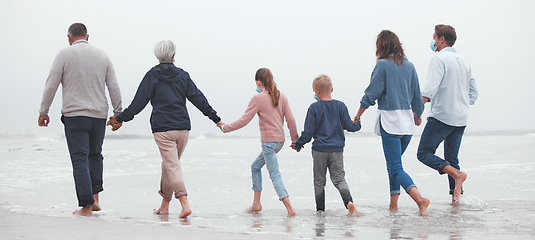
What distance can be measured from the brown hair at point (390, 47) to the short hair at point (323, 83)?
0.67 metres

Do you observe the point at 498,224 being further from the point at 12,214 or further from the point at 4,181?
the point at 4,181

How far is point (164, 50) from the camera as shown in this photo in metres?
5.75

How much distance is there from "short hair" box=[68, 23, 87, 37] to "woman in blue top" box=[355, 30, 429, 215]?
10.0 feet

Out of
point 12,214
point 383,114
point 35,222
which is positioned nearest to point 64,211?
point 12,214

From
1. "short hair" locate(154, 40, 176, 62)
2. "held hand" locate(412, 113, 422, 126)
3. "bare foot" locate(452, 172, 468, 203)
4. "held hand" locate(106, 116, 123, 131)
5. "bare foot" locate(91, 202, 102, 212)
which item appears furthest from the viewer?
"bare foot" locate(452, 172, 468, 203)

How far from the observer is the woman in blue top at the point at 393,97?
593 cm

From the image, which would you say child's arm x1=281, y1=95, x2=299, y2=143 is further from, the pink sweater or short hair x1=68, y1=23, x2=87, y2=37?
short hair x1=68, y1=23, x2=87, y2=37

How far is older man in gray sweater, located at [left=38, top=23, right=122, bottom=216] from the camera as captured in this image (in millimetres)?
5727

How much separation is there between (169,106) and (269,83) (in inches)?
43.7

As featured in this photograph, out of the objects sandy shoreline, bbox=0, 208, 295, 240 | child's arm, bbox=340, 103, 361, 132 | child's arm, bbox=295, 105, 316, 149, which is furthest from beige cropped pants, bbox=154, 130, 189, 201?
child's arm, bbox=340, 103, 361, 132

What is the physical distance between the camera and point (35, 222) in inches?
186

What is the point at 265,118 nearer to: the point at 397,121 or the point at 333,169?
the point at 333,169

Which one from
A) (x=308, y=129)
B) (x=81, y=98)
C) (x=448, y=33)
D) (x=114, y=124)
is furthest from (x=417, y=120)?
(x=81, y=98)

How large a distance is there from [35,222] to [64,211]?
5.03ft
